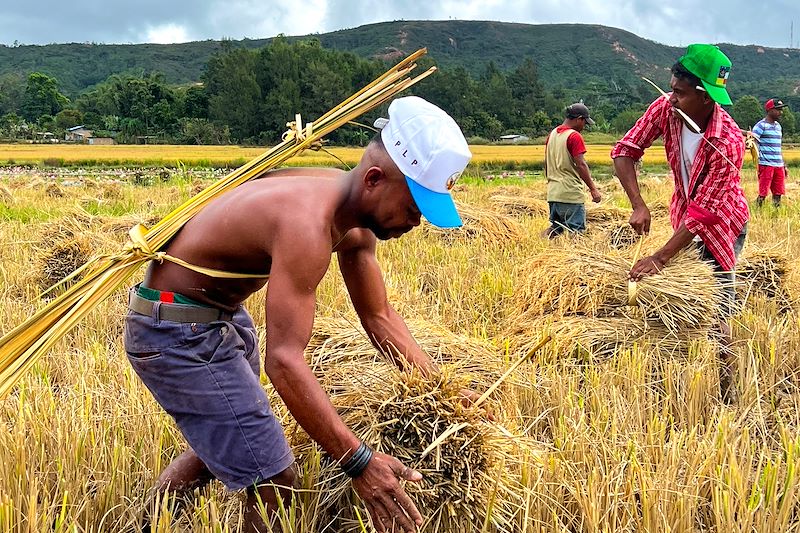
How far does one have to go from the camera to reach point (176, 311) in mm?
2230

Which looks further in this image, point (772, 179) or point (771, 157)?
point (772, 179)

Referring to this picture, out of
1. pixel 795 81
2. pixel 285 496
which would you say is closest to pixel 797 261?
pixel 285 496

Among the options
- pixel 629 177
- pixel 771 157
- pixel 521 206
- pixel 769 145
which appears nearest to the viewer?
pixel 629 177

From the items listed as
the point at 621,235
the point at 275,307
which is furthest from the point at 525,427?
the point at 621,235

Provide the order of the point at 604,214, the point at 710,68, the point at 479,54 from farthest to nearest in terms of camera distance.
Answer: the point at 479,54 → the point at 604,214 → the point at 710,68

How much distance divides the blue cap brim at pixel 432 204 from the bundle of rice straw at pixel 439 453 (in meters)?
0.45

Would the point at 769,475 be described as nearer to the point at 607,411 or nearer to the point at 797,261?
the point at 607,411

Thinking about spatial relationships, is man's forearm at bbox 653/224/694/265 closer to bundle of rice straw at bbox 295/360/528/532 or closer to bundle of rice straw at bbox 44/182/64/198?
bundle of rice straw at bbox 295/360/528/532

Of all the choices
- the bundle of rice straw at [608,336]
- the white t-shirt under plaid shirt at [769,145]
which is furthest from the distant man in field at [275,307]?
the white t-shirt under plaid shirt at [769,145]

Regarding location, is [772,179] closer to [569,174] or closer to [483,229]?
[569,174]

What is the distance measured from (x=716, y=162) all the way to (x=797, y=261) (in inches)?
91.4

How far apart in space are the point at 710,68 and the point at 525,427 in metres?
1.88

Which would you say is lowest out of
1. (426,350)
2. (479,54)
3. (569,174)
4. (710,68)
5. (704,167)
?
(426,350)

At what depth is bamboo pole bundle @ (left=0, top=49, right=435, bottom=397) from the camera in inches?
81.2
